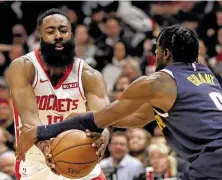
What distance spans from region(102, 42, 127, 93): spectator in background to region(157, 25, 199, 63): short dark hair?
6.37 meters

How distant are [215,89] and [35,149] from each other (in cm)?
183

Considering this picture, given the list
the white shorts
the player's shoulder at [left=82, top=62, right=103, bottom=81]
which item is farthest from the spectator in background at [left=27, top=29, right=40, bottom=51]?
the white shorts

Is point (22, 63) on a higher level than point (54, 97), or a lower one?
higher

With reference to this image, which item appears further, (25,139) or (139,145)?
(139,145)

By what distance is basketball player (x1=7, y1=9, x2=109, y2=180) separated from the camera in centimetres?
659

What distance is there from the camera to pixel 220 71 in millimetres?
10953

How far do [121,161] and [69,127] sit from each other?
143 inches

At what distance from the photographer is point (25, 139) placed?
5.95m

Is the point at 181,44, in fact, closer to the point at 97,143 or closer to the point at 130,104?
the point at 130,104

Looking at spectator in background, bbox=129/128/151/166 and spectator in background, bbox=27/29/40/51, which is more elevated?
spectator in background, bbox=27/29/40/51

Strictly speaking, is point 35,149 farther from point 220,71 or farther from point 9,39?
point 9,39

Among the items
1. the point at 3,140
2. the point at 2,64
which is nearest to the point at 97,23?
the point at 2,64

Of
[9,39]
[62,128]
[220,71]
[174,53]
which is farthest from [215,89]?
[9,39]

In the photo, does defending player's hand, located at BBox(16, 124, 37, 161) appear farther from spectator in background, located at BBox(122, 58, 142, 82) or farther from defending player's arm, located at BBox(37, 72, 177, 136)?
spectator in background, located at BBox(122, 58, 142, 82)
